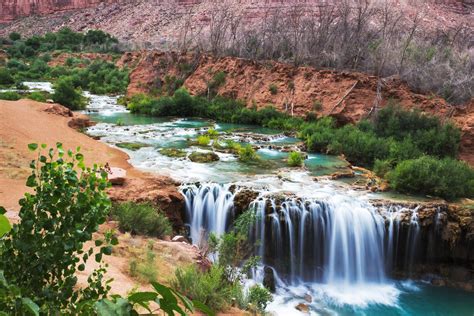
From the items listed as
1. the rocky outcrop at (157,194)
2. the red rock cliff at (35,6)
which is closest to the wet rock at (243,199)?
the rocky outcrop at (157,194)

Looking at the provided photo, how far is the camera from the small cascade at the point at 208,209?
12.6 meters

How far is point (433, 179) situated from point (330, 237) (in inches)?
157

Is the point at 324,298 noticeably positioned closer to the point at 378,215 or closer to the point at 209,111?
the point at 378,215

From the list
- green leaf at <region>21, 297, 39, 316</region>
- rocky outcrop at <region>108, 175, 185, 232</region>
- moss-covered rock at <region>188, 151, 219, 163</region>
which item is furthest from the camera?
moss-covered rock at <region>188, 151, 219, 163</region>

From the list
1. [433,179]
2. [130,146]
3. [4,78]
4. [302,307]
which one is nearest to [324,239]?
[302,307]

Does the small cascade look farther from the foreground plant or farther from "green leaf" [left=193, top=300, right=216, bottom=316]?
"green leaf" [left=193, top=300, right=216, bottom=316]

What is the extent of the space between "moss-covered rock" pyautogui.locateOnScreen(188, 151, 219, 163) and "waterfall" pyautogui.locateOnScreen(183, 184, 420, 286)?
15.0 feet

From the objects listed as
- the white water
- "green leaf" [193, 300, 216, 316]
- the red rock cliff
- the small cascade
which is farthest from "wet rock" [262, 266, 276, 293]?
the red rock cliff

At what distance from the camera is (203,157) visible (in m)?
16.6

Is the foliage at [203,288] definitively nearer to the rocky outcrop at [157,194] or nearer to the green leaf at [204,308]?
the green leaf at [204,308]

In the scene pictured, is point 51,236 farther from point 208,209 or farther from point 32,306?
point 208,209

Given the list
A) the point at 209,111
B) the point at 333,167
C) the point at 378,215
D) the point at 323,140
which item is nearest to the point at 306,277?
the point at 378,215

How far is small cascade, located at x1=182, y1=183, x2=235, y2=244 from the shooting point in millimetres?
12609

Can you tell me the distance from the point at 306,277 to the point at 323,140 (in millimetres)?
8971
